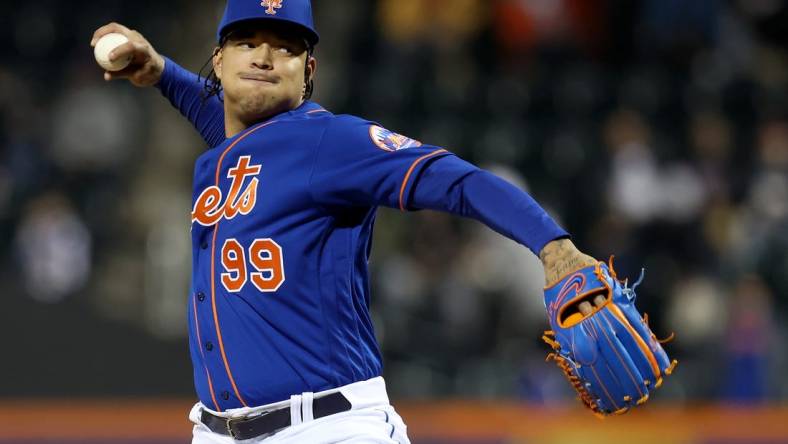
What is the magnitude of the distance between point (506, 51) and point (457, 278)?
3225 millimetres

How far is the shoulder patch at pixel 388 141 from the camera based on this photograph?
3016mm

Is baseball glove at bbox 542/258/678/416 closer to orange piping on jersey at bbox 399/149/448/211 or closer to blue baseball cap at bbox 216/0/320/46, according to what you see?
orange piping on jersey at bbox 399/149/448/211

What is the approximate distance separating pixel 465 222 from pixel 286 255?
600 centimetres

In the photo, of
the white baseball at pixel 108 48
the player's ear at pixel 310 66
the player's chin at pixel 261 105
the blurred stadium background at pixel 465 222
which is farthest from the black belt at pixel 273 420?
the blurred stadium background at pixel 465 222

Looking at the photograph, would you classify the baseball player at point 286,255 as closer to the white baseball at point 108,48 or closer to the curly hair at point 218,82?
the curly hair at point 218,82

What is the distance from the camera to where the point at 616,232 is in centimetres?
855

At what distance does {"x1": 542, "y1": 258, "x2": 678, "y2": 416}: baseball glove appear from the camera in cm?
270

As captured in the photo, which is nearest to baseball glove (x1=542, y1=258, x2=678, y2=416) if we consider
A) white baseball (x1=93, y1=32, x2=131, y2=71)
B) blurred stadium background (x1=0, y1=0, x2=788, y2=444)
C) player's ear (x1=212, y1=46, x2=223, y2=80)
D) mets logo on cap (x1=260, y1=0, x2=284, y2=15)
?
mets logo on cap (x1=260, y1=0, x2=284, y2=15)

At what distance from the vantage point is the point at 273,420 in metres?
3.17

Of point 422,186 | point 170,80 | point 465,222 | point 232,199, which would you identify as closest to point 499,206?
point 422,186

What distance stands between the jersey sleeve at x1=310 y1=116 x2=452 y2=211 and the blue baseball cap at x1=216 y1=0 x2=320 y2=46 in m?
0.33

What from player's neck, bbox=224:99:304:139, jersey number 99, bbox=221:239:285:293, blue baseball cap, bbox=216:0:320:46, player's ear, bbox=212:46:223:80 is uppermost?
blue baseball cap, bbox=216:0:320:46

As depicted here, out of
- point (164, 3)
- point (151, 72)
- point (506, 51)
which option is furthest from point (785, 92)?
point (151, 72)

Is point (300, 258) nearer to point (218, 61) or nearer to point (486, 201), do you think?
point (486, 201)
